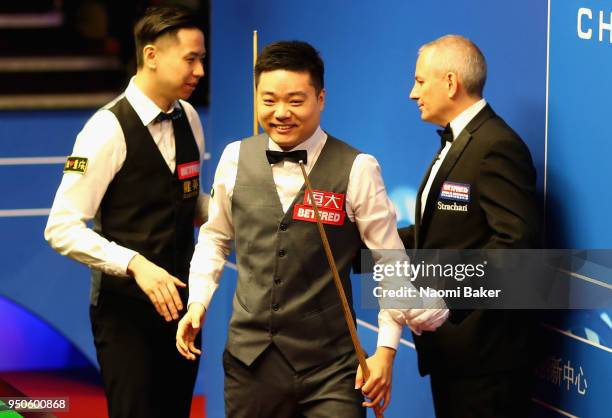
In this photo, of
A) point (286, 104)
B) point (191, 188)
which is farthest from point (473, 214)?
point (191, 188)

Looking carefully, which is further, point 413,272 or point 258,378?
point 413,272

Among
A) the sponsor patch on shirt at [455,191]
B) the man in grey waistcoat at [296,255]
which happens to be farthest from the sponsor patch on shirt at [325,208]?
the sponsor patch on shirt at [455,191]

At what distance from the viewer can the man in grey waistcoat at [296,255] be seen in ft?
10.3

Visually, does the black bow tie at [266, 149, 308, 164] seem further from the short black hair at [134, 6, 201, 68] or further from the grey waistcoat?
the short black hair at [134, 6, 201, 68]

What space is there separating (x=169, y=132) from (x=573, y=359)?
1494mm

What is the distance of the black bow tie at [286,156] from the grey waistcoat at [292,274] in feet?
0.13

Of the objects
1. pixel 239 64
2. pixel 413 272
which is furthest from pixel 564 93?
A: pixel 239 64

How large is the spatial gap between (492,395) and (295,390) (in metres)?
0.62

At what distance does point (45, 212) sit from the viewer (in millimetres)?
5906

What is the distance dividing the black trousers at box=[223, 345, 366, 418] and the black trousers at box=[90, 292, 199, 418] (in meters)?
0.74

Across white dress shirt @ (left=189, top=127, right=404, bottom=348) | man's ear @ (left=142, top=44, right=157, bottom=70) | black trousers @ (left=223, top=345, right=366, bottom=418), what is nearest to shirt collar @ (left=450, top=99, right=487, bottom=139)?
white dress shirt @ (left=189, top=127, right=404, bottom=348)

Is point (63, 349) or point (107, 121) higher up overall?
point (107, 121)

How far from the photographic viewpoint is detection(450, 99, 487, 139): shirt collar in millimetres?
3525

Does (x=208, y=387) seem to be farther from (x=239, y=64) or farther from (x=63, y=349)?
(x=239, y=64)
